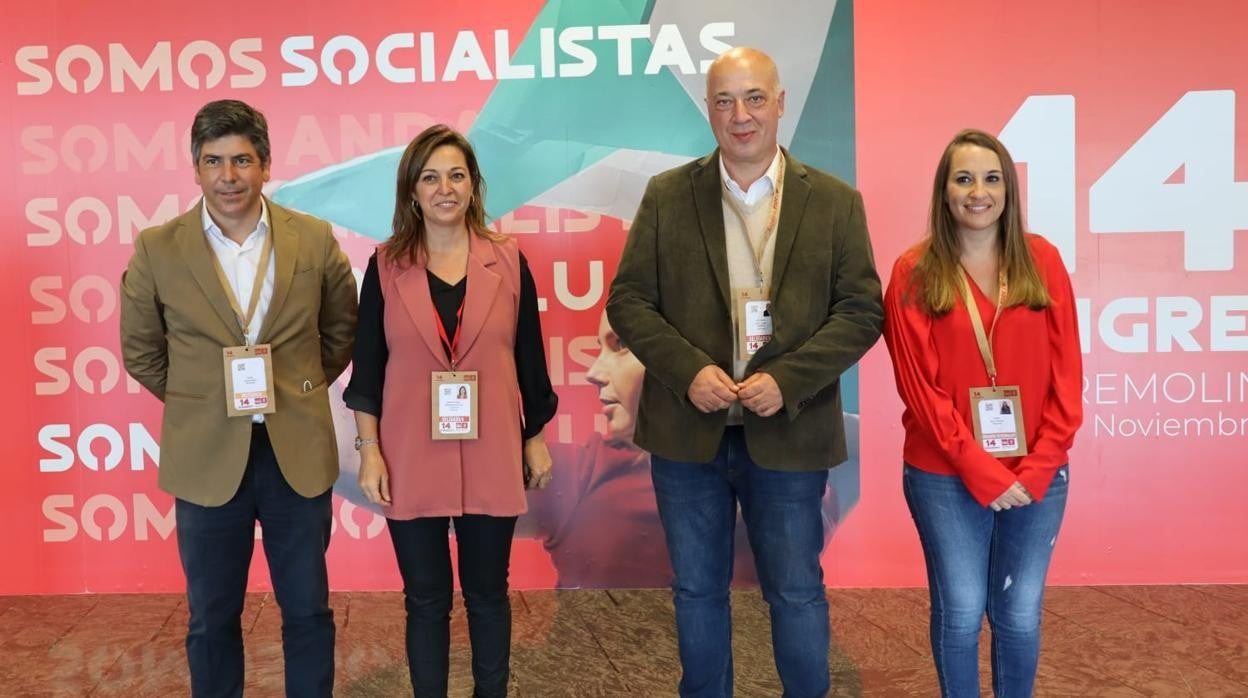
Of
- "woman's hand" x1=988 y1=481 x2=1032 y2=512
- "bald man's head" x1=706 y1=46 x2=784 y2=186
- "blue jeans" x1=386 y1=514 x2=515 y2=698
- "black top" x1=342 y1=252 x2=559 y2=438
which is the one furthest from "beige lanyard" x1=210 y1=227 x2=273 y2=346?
"woman's hand" x1=988 y1=481 x2=1032 y2=512

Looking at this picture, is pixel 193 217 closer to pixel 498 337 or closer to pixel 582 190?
pixel 498 337

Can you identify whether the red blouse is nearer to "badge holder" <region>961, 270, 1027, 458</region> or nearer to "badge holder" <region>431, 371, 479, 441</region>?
"badge holder" <region>961, 270, 1027, 458</region>

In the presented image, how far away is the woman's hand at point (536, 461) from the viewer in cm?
243

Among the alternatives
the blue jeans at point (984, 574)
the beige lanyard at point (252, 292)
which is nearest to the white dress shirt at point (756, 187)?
the blue jeans at point (984, 574)

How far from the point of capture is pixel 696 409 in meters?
2.23

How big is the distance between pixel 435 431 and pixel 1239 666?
2520 millimetres

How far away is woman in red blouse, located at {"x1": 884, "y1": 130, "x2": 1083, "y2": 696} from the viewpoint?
2119 mm

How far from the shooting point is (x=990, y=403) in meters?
2.13

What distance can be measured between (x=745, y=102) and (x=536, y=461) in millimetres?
1016

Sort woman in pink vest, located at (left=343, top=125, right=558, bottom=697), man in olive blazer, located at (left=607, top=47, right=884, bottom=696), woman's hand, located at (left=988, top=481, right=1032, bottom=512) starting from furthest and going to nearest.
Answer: woman in pink vest, located at (left=343, top=125, right=558, bottom=697) < man in olive blazer, located at (left=607, top=47, right=884, bottom=696) < woman's hand, located at (left=988, top=481, right=1032, bottom=512)

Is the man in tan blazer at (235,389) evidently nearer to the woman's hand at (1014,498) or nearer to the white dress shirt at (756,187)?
the white dress shirt at (756,187)

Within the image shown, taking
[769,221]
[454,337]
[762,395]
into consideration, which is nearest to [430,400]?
[454,337]

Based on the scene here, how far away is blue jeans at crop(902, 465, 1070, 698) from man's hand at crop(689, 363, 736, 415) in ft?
1.64

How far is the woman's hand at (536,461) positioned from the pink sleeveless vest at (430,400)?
93 millimetres
